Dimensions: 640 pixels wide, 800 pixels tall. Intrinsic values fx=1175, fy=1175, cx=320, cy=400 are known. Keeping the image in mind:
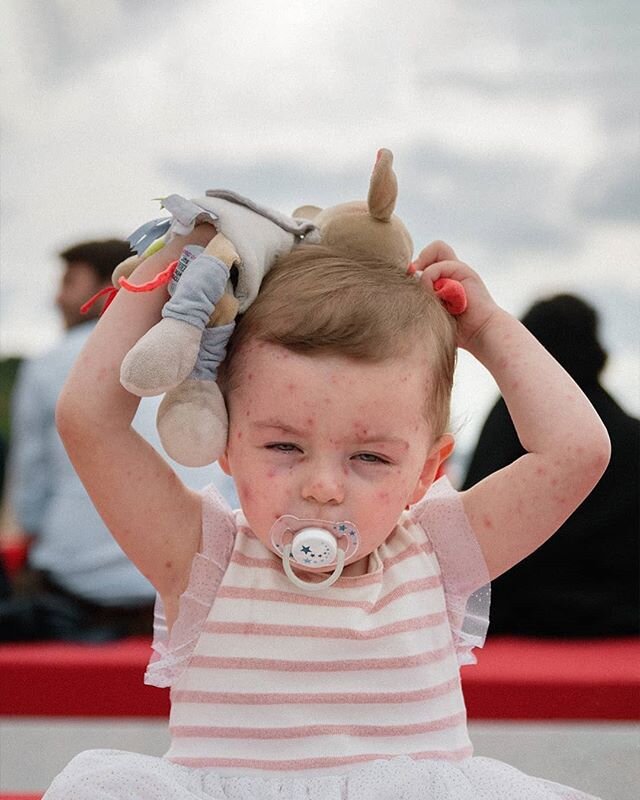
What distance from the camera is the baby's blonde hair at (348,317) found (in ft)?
3.40

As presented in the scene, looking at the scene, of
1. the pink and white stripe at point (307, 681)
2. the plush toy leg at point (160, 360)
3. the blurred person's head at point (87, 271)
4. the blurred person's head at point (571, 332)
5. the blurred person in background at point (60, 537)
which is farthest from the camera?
the blurred person's head at point (87, 271)

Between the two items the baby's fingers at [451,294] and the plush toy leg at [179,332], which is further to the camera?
the baby's fingers at [451,294]

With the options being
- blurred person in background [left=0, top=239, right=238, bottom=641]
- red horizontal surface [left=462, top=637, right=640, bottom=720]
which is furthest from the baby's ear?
blurred person in background [left=0, top=239, right=238, bottom=641]

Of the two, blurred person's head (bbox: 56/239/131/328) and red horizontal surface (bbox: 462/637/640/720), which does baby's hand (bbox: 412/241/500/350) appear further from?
blurred person's head (bbox: 56/239/131/328)

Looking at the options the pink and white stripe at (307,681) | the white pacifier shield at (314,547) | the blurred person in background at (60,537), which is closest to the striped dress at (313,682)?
the pink and white stripe at (307,681)

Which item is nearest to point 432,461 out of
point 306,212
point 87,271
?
point 306,212

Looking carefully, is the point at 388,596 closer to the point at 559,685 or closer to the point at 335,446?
the point at 335,446

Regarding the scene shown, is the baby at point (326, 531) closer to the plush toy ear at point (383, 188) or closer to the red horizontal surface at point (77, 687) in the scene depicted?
the plush toy ear at point (383, 188)

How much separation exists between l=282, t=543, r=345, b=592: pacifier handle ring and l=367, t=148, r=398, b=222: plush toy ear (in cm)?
34

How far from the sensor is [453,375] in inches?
44.9

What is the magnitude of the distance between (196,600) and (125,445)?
161 millimetres

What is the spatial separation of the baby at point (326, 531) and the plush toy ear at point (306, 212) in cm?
11

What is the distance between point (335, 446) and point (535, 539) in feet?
0.84

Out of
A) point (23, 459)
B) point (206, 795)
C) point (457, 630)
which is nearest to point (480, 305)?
point (457, 630)
